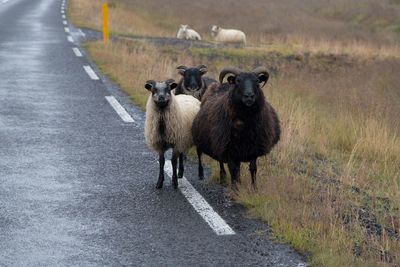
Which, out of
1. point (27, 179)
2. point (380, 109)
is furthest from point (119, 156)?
point (380, 109)

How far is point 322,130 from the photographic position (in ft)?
35.5

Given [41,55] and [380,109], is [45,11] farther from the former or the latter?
[380,109]

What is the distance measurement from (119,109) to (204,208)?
5515mm

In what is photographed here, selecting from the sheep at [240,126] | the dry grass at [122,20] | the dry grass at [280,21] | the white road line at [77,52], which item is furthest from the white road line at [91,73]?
the dry grass at [280,21]

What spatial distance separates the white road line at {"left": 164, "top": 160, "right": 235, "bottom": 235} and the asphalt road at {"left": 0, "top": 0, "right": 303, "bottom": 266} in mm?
62

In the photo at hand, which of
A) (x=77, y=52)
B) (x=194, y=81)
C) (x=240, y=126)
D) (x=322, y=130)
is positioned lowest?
(x=322, y=130)

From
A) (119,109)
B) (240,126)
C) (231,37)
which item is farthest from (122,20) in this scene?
(240,126)

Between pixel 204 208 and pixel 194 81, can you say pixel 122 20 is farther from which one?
pixel 204 208

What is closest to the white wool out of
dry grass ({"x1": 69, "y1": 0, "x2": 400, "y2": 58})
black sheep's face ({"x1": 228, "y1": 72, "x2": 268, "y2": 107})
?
black sheep's face ({"x1": 228, "y1": 72, "x2": 268, "y2": 107})

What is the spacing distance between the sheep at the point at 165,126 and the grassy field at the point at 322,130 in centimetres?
82

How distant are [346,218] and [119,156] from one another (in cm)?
342

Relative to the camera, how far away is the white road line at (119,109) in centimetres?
1081

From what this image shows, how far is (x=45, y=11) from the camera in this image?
1455 inches

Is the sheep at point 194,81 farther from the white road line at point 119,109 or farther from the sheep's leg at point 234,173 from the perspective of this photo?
the sheep's leg at point 234,173
